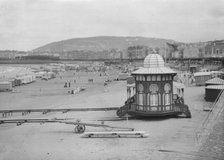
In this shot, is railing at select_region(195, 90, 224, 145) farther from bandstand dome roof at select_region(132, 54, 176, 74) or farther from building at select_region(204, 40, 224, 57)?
building at select_region(204, 40, 224, 57)

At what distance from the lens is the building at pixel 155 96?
20797 millimetres

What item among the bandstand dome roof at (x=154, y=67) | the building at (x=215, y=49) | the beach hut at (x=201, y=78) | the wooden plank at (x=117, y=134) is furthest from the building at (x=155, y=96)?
the building at (x=215, y=49)

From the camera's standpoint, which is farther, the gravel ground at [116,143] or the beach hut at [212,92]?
the beach hut at [212,92]

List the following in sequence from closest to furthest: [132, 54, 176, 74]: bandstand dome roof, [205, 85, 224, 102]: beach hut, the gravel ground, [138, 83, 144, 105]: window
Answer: the gravel ground, [132, 54, 176, 74]: bandstand dome roof, [138, 83, 144, 105]: window, [205, 85, 224, 102]: beach hut

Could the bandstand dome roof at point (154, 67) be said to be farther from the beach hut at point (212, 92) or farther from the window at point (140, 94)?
the beach hut at point (212, 92)

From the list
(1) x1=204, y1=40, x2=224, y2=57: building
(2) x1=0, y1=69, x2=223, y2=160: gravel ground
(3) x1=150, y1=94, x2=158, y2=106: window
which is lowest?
(2) x1=0, y1=69, x2=223, y2=160: gravel ground

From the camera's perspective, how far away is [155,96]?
20969mm

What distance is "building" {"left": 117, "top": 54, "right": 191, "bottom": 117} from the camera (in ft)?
68.2

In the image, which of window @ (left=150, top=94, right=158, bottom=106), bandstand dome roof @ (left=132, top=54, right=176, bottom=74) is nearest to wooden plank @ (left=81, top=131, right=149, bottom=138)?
window @ (left=150, top=94, right=158, bottom=106)

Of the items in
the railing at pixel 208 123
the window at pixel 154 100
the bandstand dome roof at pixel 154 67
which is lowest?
the railing at pixel 208 123

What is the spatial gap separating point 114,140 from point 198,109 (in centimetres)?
1041

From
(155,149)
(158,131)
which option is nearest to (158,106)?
(158,131)

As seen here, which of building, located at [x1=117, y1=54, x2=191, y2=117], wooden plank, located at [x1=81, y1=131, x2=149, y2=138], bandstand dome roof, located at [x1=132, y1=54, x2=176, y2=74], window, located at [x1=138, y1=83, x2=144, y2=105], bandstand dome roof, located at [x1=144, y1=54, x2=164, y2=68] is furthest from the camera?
bandstand dome roof, located at [x1=144, y1=54, x2=164, y2=68]

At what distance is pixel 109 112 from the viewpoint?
971 inches
